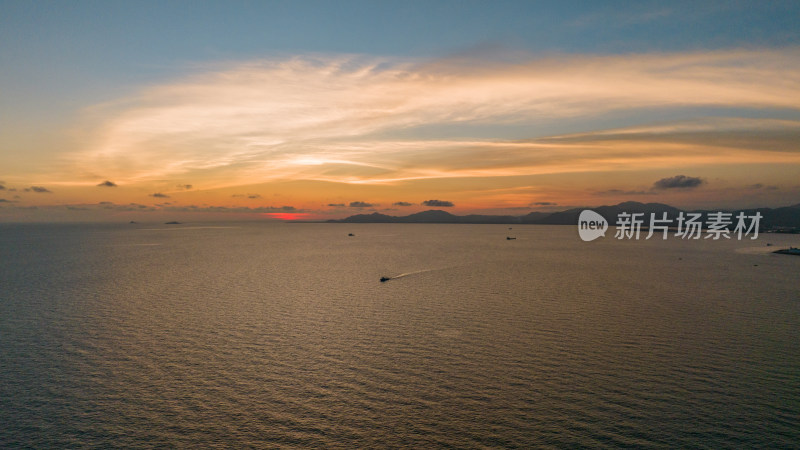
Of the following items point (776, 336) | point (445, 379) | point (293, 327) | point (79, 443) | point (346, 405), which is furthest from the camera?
point (293, 327)

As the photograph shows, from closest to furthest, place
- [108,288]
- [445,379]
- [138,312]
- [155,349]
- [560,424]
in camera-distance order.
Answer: [560,424]
[445,379]
[155,349]
[138,312]
[108,288]

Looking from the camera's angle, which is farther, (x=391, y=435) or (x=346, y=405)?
(x=346, y=405)

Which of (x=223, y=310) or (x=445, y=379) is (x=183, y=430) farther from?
(x=223, y=310)

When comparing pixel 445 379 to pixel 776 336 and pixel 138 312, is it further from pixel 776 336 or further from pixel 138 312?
pixel 138 312

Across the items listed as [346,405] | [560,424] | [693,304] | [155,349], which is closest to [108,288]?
[155,349]

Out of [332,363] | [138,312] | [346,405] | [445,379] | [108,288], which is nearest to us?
[346,405]

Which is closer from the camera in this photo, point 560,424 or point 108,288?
point 560,424

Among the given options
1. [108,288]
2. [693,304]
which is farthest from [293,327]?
[693,304]
